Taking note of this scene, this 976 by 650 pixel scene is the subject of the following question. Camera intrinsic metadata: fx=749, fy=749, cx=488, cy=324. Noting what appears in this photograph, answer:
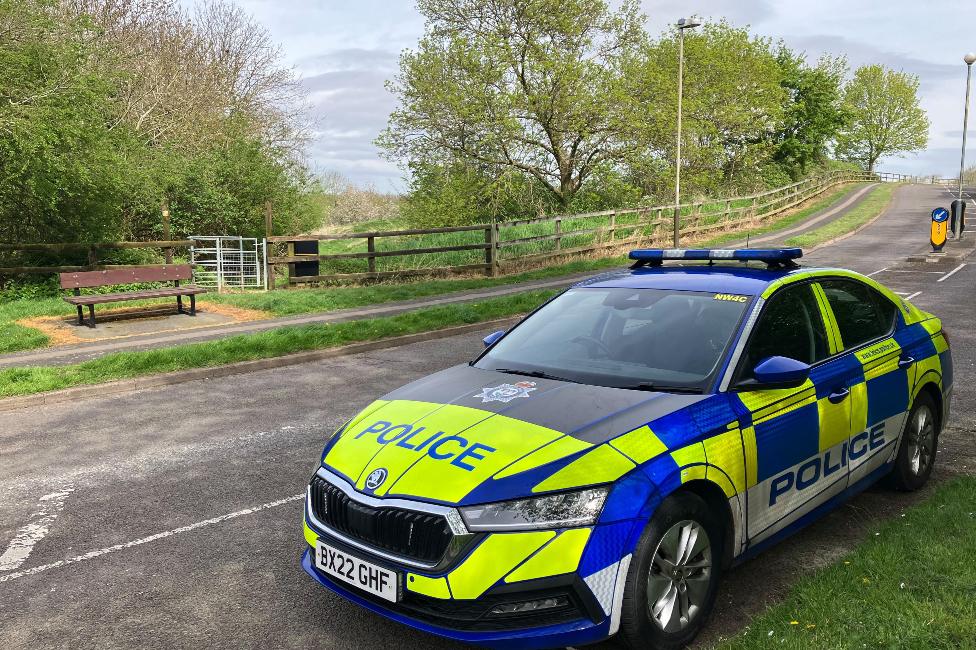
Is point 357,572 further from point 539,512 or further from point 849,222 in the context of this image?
point 849,222

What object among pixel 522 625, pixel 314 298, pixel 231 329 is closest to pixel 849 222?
pixel 314 298

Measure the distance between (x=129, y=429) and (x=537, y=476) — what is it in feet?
18.5

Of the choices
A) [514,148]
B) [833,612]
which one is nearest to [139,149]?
[514,148]

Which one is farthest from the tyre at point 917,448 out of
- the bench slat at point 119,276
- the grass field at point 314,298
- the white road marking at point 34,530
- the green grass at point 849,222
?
the green grass at point 849,222

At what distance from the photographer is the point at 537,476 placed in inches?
115

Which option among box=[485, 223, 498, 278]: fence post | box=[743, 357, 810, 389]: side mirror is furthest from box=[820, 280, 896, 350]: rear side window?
box=[485, 223, 498, 278]: fence post

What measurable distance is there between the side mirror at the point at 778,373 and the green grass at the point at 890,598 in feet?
3.23

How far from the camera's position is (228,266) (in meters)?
25.5

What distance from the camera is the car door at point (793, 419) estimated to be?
3598mm

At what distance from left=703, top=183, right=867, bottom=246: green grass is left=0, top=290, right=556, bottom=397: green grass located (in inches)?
397

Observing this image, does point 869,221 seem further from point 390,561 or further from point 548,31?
point 390,561

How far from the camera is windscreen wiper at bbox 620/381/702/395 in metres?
3.58

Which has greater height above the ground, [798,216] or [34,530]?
[798,216]

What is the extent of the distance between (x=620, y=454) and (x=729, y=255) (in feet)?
7.36
